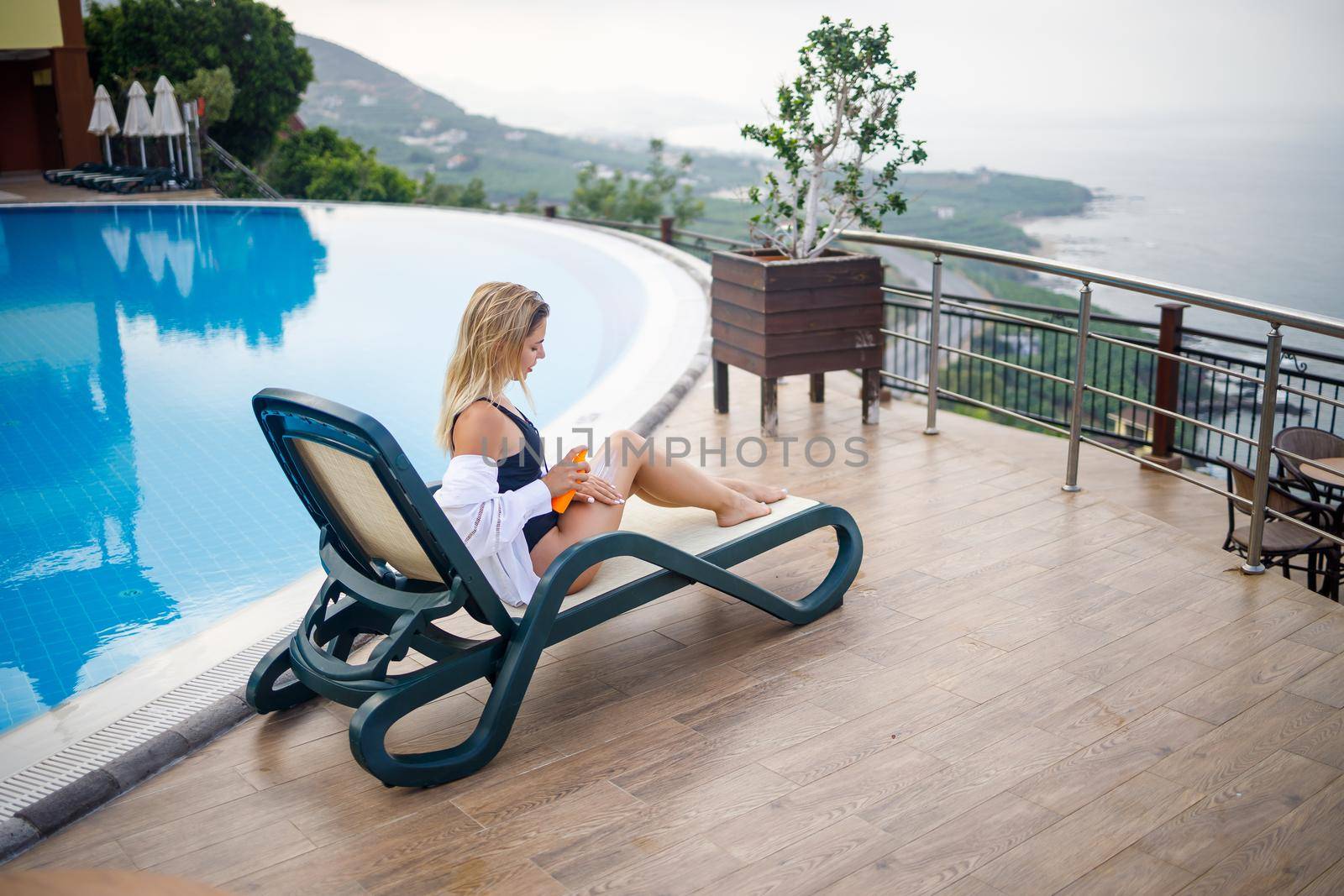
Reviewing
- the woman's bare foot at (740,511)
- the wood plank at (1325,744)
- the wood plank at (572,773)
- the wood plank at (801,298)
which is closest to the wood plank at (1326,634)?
the wood plank at (1325,744)

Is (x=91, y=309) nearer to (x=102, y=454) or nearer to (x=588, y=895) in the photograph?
(x=102, y=454)

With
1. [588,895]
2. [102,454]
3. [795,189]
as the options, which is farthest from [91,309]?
[588,895]

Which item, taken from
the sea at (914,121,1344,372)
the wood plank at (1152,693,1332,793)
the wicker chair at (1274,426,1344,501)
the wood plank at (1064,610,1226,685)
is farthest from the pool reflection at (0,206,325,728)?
the sea at (914,121,1344,372)

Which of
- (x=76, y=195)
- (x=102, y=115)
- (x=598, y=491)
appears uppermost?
(x=102, y=115)

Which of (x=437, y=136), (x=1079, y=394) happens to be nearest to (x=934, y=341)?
(x=1079, y=394)

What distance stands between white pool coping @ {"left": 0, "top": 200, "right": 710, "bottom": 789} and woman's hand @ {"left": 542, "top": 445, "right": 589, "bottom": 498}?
3.60 feet

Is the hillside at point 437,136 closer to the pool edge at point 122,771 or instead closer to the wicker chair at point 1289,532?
the wicker chair at point 1289,532

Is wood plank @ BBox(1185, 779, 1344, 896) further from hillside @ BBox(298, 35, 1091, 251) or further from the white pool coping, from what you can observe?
hillside @ BBox(298, 35, 1091, 251)

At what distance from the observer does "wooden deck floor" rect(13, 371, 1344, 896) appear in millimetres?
2217

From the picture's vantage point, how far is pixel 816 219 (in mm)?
5598

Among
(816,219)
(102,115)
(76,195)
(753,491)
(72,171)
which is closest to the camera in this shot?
(753,491)

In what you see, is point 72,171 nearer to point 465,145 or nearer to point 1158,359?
point 1158,359

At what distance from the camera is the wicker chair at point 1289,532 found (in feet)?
15.3

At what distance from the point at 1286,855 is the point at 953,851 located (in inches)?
26.8
